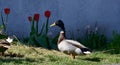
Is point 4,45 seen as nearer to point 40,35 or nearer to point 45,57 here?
point 45,57

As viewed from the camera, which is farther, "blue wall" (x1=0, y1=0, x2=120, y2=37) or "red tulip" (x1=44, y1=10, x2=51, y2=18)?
"blue wall" (x1=0, y1=0, x2=120, y2=37)

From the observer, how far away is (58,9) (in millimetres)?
14414

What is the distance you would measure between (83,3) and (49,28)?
112 centimetres

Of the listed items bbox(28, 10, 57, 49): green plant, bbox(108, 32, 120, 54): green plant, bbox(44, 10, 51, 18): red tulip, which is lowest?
bbox(108, 32, 120, 54): green plant

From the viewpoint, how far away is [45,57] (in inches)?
464

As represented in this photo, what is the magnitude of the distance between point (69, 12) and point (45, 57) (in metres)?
2.93

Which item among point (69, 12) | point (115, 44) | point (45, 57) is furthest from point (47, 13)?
point (45, 57)

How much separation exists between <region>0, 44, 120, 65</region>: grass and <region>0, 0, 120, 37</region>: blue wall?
4.94ft

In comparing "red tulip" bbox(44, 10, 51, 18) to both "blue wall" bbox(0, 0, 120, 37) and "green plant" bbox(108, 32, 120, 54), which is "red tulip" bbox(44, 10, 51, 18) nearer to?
"blue wall" bbox(0, 0, 120, 37)

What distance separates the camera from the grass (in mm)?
11080

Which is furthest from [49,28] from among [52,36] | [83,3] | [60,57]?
[60,57]

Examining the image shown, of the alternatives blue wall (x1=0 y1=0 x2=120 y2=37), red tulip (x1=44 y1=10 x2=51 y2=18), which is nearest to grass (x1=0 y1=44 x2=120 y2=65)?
red tulip (x1=44 y1=10 x2=51 y2=18)

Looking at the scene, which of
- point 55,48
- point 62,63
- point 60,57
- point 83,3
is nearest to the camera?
point 62,63

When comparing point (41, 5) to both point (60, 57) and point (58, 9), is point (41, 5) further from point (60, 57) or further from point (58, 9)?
point (60, 57)
